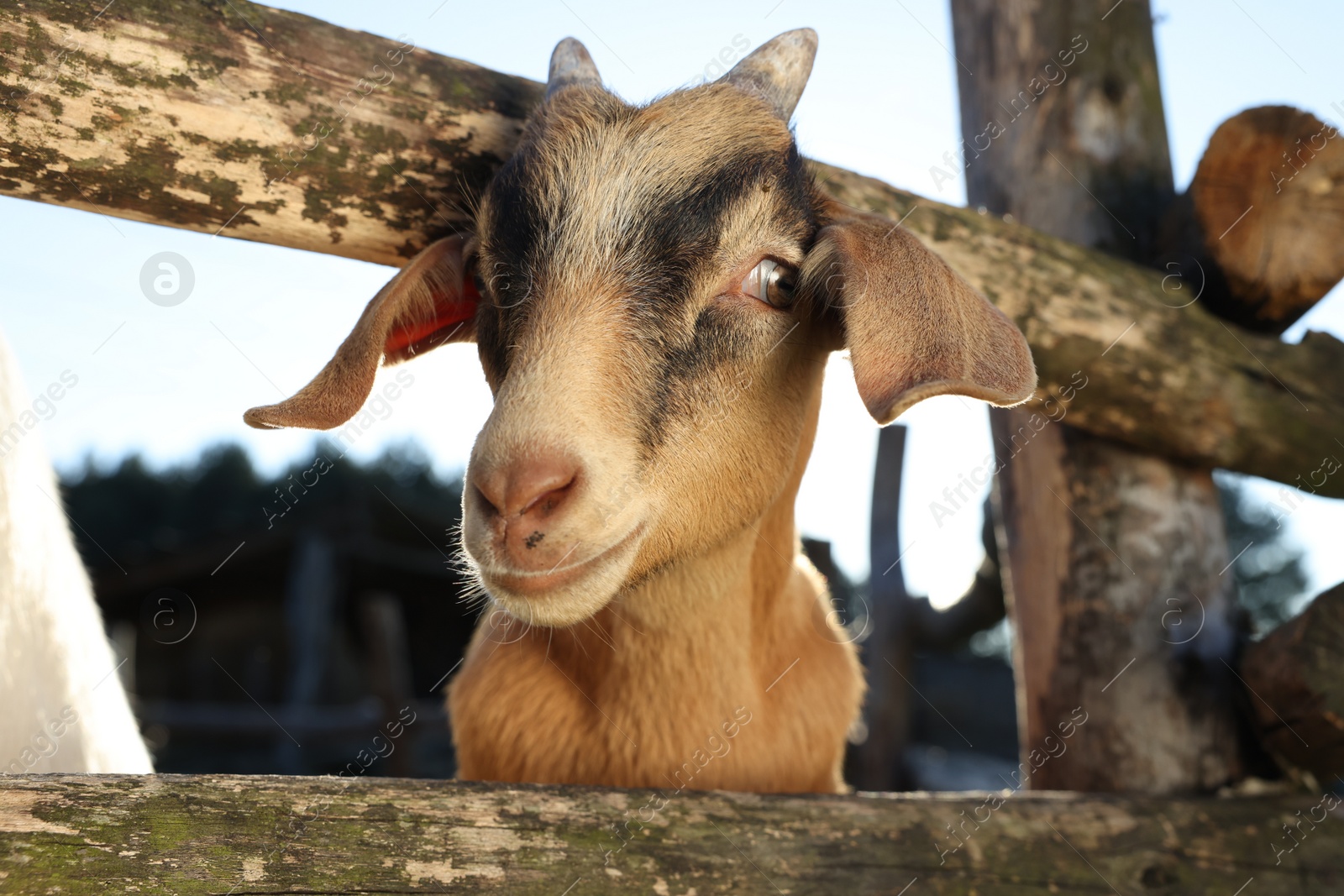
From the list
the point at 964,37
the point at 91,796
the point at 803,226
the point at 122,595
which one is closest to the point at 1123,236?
the point at 964,37

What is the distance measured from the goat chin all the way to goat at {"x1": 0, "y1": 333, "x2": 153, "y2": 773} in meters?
1.11

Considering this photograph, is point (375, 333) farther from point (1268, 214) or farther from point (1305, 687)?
point (1268, 214)

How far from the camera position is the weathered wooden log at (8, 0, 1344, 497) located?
67.5 inches

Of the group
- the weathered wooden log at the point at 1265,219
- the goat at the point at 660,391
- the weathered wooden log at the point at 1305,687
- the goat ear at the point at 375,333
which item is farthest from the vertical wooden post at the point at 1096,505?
the goat ear at the point at 375,333

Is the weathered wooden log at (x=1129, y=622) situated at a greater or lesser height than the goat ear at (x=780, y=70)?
lesser

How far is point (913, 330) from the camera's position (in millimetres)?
1700


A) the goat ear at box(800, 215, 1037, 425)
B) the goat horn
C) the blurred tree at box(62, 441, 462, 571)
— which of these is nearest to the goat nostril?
the goat ear at box(800, 215, 1037, 425)

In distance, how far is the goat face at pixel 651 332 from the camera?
1591 mm

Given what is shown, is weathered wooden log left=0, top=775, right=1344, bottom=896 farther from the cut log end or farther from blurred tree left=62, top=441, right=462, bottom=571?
blurred tree left=62, top=441, right=462, bottom=571

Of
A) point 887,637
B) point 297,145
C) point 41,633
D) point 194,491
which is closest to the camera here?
point 297,145

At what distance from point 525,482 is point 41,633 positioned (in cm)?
142

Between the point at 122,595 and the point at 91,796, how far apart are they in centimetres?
1571

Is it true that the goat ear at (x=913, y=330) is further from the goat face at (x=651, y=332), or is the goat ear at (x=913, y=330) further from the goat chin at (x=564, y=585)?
the goat chin at (x=564, y=585)

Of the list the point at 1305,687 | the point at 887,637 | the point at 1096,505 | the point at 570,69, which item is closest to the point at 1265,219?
the point at 1096,505
